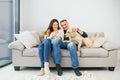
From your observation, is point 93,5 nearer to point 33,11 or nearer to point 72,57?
point 33,11

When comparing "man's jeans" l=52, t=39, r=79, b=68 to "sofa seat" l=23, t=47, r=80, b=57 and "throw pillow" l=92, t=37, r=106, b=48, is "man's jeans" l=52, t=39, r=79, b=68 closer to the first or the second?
"sofa seat" l=23, t=47, r=80, b=57

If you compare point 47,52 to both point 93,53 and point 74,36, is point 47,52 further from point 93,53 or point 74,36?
point 93,53

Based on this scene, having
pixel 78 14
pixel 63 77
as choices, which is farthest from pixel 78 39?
pixel 78 14

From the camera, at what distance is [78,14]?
15.4 ft

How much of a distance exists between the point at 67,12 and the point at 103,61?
1.56m

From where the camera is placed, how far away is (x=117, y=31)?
4754 millimetres

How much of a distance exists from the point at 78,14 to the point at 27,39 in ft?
4.89

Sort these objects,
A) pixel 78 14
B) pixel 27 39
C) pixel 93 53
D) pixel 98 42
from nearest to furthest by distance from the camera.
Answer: pixel 93 53 < pixel 27 39 < pixel 98 42 < pixel 78 14

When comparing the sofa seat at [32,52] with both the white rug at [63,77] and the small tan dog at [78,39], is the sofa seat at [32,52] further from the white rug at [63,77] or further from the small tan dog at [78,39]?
the white rug at [63,77]

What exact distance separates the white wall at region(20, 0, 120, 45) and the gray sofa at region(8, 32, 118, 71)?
44.9 inches

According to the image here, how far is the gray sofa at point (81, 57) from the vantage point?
362cm

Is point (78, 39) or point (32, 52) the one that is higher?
point (78, 39)

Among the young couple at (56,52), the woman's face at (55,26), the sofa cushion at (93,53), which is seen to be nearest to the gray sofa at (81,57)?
the sofa cushion at (93,53)

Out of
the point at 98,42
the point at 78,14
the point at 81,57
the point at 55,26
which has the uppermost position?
the point at 78,14
